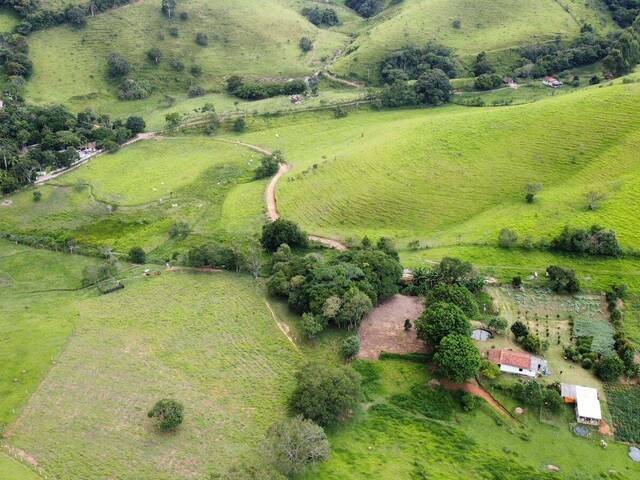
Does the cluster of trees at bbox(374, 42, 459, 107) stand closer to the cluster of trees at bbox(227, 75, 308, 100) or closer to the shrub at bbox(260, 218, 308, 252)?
the cluster of trees at bbox(227, 75, 308, 100)

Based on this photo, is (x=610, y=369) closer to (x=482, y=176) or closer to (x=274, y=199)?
(x=482, y=176)

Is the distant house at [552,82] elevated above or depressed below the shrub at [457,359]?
above

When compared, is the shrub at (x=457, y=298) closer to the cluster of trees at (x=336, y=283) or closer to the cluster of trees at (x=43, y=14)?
the cluster of trees at (x=336, y=283)

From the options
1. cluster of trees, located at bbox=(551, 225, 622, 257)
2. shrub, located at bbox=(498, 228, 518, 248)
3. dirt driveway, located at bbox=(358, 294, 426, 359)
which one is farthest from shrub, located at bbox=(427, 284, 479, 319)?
cluster of trees, located at bbox=(551, 225, 622, 257)

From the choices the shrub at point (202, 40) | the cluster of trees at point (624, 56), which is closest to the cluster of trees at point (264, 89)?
the shrub at point (202, 40)

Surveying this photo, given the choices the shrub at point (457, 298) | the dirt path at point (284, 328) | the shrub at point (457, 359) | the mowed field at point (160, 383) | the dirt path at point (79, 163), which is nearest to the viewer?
the mowed field at point (160, 383)

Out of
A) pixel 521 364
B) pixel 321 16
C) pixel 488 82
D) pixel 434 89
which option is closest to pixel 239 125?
pixel 434 89
